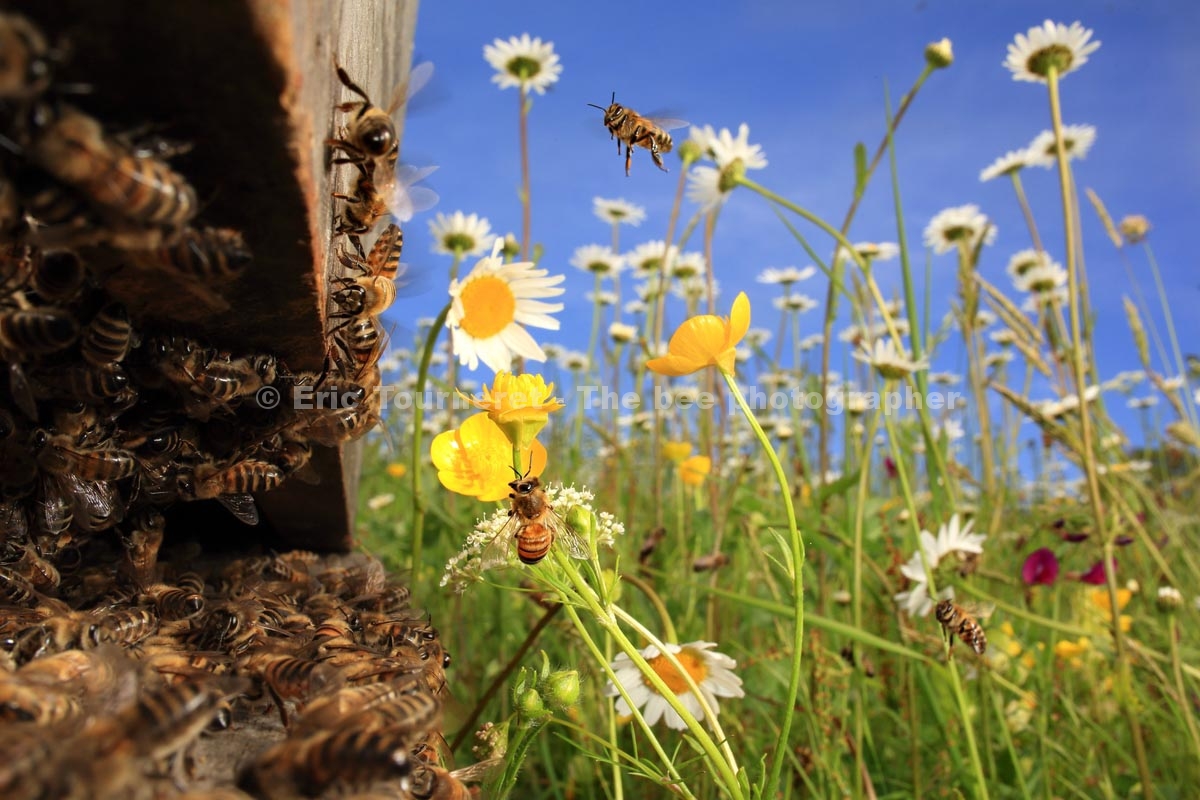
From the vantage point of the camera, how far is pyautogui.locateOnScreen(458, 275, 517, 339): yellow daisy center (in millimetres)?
1748

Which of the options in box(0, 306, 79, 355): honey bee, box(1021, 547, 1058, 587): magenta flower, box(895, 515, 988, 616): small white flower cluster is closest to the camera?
box(0, 306, 79, 355): honey bee

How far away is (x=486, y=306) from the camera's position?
1.79 m

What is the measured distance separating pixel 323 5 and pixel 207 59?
18 cm

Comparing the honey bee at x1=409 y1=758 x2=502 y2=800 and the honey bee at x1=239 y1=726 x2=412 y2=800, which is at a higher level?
→ the honey bee at x1=239 y1=726 x2=412 y2=800

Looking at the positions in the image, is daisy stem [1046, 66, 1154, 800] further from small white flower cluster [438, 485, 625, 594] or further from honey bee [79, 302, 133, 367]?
honey bee [79, 302, 133, 367]

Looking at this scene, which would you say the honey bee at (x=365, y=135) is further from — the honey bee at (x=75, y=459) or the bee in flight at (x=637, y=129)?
the bee in flight at (x=637, y=129)

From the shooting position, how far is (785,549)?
1238mm

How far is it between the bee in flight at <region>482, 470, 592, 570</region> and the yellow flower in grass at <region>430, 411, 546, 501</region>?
11 cm

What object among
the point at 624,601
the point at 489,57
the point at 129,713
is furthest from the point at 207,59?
the point at 489,57

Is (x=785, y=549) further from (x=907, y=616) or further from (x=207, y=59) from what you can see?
(x=907, y=616)

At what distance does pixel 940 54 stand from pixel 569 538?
239 cm

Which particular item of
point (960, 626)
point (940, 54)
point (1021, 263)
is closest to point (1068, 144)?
point (1021, 263)

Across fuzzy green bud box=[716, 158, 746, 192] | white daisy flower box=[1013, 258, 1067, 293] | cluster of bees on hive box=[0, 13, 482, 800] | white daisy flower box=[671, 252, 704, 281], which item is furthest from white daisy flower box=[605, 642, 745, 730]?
white daisy flower box=[1013, 258, 1067, 293]

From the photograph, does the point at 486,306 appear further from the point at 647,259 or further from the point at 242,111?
the point at 647,259
